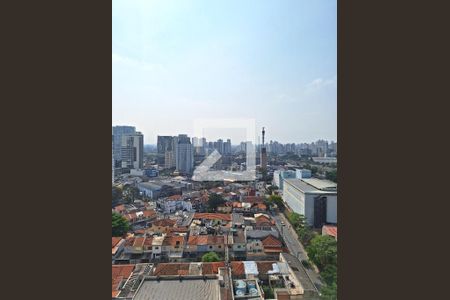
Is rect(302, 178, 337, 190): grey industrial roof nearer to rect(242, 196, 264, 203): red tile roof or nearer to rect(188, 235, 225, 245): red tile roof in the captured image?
rect(242, 196, 264, 203): red tile roof

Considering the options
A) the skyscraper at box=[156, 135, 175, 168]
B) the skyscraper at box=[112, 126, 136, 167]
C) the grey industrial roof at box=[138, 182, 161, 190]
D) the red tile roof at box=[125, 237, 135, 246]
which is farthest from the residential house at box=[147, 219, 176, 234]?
the skyscraper at box=[112, 126, 136, 167]

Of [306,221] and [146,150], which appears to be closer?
[146,150]

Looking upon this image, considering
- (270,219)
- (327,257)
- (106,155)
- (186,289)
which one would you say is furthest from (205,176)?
(106,155)

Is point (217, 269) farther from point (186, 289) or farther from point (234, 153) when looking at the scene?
point (234, 153)

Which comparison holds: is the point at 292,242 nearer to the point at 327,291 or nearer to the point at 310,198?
the point at 310,198

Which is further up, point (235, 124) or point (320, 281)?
point (235, 124)

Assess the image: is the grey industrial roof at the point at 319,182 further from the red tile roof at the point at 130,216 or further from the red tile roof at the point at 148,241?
the red tile roof at the point at 130,216
